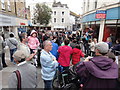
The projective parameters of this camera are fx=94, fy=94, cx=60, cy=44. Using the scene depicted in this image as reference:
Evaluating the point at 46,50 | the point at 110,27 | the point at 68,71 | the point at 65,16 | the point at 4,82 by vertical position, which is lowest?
the point at 4,82

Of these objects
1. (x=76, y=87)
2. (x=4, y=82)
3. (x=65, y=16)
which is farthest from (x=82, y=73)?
(x=65, y=16)

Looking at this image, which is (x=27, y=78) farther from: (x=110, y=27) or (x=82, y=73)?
(x=110, y=27)

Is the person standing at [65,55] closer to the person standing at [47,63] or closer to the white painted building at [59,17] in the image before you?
the person standing at [47,63]

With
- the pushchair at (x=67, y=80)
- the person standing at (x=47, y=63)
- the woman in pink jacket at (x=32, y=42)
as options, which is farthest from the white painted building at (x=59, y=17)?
the person standing at (x=47, y=63)

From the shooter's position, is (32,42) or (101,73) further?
(32,42)

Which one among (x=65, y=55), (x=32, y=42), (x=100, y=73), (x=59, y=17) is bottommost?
(x=65, y=55)

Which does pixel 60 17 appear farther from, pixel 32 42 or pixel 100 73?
pixel 100 73

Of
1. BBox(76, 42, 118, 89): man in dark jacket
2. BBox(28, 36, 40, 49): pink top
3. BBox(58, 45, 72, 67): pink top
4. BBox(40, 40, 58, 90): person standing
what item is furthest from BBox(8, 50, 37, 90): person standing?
BBox(28, 36, 40, 49): pink top

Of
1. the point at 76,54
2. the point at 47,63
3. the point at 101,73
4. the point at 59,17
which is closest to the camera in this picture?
the point at 101,73

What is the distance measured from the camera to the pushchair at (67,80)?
294cm

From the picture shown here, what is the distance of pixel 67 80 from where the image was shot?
310cm

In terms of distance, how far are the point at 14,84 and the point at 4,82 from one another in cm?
240

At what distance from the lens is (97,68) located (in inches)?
52.6

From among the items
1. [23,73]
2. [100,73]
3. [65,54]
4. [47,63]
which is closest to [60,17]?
[65,54]
